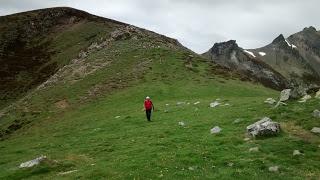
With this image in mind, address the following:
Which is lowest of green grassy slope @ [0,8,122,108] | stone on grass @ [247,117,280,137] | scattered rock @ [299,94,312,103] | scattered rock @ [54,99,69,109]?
stone on grass @ [247,117,280,137]

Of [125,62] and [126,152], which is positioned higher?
[125,62]

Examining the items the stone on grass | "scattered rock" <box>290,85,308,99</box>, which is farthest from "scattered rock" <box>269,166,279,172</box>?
"scattered rock" <box>290,85,308,99</box>

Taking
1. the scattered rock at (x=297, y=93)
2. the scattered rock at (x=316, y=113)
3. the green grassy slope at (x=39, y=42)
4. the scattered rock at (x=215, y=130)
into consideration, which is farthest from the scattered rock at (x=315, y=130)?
the green grassy slope at (x=39, y=42)

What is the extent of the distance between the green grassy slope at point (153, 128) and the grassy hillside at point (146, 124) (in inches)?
3.7

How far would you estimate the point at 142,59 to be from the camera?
281ft

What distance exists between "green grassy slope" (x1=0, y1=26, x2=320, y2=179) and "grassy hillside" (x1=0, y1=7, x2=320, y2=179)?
0.31 feet

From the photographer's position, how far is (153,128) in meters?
46.2

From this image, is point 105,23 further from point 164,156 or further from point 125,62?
point 164,156

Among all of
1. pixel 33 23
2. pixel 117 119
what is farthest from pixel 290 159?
pixel 33 23

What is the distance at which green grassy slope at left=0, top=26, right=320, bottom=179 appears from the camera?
30.8m

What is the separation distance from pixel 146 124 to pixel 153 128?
3.62 m

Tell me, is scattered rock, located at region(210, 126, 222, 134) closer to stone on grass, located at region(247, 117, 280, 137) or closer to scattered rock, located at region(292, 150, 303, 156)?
stone on grass, located at region(247, 117, 280, 137)

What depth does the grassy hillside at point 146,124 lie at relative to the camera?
1219 inches

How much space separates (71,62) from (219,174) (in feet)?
221
